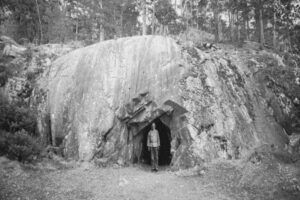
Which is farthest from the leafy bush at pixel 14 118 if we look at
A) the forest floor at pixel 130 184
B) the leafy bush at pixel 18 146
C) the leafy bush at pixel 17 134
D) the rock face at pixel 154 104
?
the forest floor at pixel 130 184

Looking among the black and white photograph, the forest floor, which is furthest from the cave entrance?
the forest floor

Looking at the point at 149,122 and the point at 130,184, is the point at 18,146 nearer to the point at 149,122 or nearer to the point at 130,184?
the point at 130,184

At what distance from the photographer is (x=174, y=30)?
3306 centimetres

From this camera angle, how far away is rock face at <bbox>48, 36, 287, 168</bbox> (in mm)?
10953

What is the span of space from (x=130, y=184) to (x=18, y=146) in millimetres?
4910

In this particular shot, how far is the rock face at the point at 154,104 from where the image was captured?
35.9 ft

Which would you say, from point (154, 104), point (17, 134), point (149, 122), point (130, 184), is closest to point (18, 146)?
point (17, 134)

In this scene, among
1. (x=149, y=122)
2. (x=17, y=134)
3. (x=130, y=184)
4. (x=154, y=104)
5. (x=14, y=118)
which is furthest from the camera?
(x=149, y=122)

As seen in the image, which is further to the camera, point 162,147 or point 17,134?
point 162,147

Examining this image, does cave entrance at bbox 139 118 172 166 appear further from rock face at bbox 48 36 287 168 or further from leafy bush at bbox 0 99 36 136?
leafy bush at bbox 0 99 36 136

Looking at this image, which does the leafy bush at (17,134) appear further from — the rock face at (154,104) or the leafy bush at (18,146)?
the rock face at (154,104)

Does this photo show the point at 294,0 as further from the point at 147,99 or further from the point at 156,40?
the point at 147,99

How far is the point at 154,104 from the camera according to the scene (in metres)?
11.6

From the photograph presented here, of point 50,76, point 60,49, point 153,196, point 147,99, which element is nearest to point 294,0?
point 147,99
